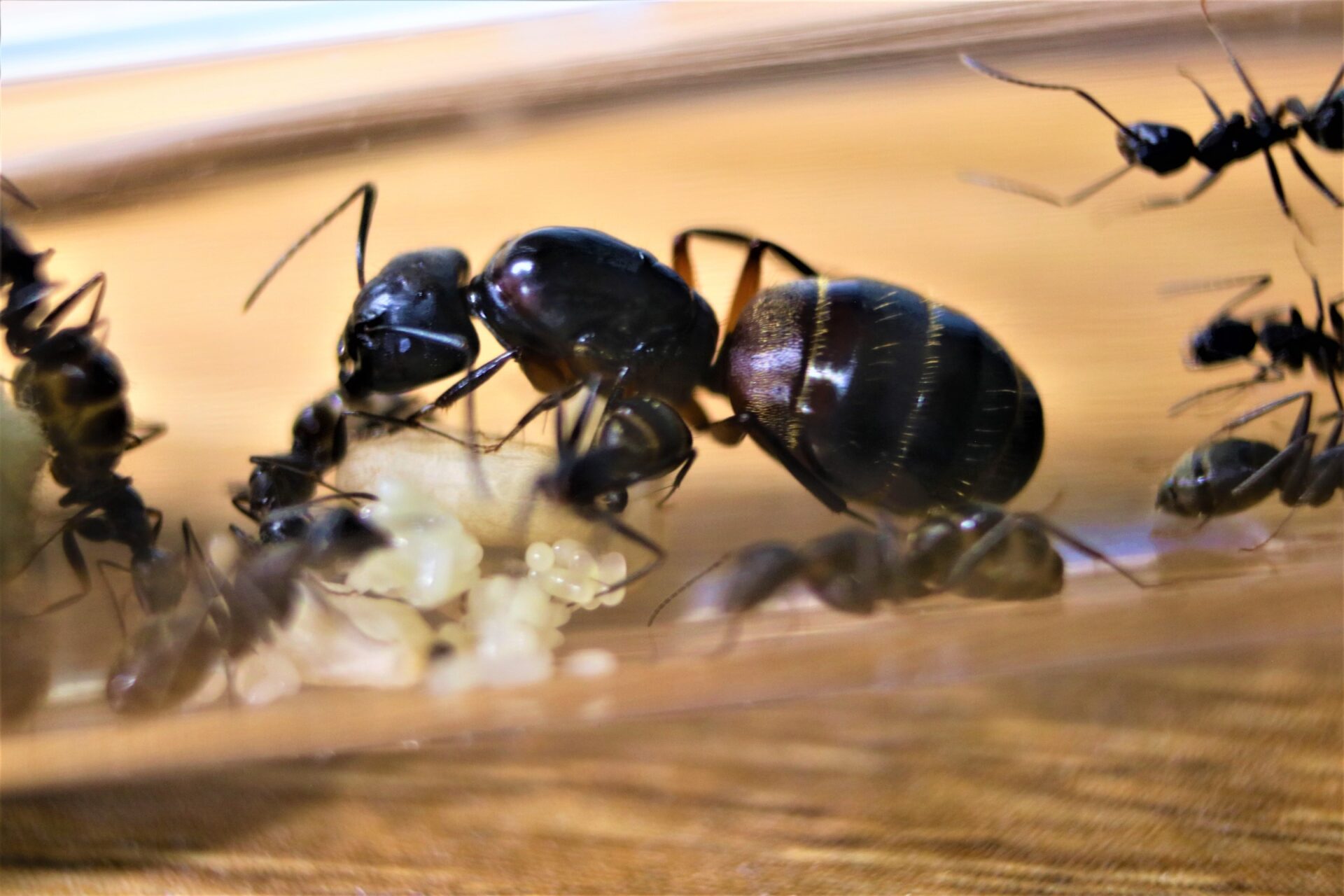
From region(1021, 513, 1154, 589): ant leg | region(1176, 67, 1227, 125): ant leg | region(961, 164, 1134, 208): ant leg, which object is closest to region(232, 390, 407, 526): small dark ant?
region(1021, 513, 1154, 589): ant leg

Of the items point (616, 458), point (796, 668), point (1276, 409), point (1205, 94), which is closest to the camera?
point (616, 458)

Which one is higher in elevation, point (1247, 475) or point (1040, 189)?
point (1040, 189)

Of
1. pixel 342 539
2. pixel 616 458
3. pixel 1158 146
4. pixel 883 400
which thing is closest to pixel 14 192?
pixel 342 539

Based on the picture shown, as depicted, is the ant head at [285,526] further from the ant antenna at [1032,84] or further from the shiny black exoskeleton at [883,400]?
the ant antenna at [1032,84]

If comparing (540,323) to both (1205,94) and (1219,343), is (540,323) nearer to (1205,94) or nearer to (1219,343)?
(1219,343)

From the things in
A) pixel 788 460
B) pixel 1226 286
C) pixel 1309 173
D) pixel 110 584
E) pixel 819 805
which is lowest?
pixel 819 805

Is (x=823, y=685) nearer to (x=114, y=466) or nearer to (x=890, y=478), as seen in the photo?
(x=890, y=478)

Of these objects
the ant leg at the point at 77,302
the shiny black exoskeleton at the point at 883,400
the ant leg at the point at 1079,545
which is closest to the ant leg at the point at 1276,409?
the ant leg at the point at 1079,545
